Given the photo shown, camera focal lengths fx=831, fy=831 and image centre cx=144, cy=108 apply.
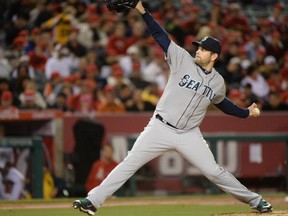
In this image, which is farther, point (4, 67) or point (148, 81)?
point (148, 81)

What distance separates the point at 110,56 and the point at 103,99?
170cm

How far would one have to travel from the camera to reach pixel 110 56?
15.6 metres

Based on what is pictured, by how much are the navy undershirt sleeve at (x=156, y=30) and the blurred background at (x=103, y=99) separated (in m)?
4.65

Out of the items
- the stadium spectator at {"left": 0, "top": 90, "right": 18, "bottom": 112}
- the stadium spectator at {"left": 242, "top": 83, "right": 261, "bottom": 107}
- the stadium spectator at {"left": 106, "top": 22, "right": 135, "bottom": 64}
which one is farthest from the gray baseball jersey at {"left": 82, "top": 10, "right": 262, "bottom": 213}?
the stadium spectator at {"left": 106, "top": 22, "right": 135, "bottom": 64}

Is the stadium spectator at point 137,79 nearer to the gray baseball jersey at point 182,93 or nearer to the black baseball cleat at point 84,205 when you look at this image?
the gray baseball jersey at point 182,93

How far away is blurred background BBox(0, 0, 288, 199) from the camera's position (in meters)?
12.7

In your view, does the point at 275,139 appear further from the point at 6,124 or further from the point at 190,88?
the point at 190,88

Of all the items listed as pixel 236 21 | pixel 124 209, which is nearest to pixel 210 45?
pixel 124 209

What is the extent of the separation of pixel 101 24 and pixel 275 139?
493 centimetres

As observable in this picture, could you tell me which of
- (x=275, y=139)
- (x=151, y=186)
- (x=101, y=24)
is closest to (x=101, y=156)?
(x=151, y=186)

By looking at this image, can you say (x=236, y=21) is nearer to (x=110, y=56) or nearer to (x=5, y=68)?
(x=110, y=56)

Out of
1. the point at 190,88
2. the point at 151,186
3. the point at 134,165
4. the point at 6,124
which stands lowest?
the point at 151,186

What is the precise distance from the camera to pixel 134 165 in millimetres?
7957

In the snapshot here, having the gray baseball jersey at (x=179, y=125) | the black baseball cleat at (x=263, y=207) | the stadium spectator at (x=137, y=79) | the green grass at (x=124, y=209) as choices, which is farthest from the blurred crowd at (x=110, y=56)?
the black baseball cleat at (x=263, y=207)
